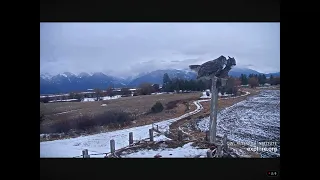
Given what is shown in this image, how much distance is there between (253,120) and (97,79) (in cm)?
212

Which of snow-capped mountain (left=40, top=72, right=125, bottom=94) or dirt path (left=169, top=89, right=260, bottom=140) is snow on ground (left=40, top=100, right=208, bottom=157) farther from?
snow-capped mountain (left=40, top=72, right=125, bottom=94)

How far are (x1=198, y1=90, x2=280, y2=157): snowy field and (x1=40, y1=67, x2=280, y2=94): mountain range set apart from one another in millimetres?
358

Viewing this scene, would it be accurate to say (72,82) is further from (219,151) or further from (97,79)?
(219,151)

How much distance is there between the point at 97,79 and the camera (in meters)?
5.20

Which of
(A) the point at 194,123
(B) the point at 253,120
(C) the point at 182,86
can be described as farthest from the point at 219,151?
(C) the point at 182,86

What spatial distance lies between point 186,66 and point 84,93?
1398 millimetres

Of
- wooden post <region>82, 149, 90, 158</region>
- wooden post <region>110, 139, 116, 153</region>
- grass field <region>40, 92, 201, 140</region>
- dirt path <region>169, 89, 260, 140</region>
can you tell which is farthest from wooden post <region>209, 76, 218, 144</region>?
wooden post <region>82, 149, 90, 158</region>

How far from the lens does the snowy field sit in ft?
17.1

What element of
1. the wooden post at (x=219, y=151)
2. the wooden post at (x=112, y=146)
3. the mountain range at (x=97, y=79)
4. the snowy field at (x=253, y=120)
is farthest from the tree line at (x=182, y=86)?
the wooden post at (x=219, y=151)

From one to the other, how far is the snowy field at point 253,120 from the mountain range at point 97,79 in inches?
14.1
